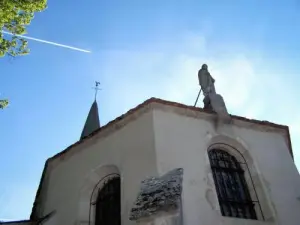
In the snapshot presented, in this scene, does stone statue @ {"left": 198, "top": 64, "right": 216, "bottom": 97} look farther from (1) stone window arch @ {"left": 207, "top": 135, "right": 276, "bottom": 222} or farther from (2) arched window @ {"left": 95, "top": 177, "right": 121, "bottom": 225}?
(2) arched window @ {"left": 95, "top": 177, "right": 121, "bottom": 225}

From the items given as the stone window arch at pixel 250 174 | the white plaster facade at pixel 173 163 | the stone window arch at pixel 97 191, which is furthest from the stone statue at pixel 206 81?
the stone window arch at pixel 97 191

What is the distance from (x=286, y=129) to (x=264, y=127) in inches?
33.2

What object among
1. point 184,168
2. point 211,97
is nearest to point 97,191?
point 184,168

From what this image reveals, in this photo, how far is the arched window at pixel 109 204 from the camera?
755 centimetres

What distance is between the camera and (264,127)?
29.9 ft

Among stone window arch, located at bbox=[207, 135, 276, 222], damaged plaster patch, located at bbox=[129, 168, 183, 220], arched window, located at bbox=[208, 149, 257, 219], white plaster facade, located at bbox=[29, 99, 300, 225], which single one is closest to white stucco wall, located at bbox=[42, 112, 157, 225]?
white plaster facade, located at bbox=[29, 99, 300, 225]

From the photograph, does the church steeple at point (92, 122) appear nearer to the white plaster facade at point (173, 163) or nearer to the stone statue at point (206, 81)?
the white plaster facade at point (173, 163)

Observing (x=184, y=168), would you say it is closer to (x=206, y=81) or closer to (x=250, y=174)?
(x=250, y=174)

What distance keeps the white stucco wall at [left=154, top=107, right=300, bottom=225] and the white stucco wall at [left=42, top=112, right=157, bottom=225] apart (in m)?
0.41

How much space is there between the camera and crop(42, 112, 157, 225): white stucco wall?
7.26 meters

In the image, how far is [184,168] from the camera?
280 inches

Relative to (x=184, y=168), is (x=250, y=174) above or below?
above

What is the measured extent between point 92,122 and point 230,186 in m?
11.0

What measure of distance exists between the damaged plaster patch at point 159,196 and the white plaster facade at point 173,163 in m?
1.00
